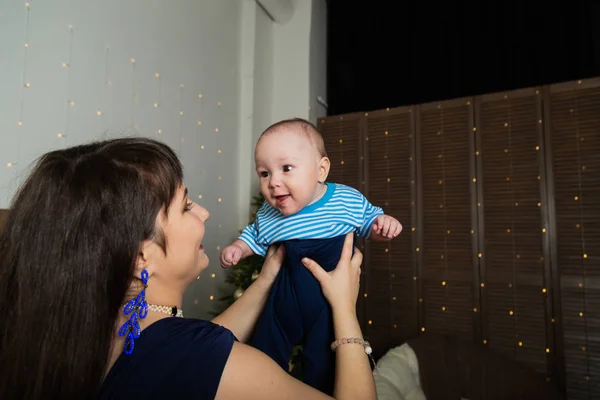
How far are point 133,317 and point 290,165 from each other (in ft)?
2.38

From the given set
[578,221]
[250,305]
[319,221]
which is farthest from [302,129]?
[578,221]

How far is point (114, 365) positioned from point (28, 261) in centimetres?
27

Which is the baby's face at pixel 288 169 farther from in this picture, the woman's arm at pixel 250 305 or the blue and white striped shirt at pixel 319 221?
the woman's arm at pixel 250 305

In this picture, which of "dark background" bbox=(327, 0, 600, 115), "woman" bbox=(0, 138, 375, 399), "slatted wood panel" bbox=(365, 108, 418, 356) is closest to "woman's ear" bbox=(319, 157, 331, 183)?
"woman" bbox=(0, 138, 375, 399)

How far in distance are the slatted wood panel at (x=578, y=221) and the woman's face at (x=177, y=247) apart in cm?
310

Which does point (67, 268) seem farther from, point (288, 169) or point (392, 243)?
point (392, 243)

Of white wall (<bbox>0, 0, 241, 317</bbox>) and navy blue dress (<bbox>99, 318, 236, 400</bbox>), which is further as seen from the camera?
white wall (<bbox>0, 0, 241, 317</bbox>)

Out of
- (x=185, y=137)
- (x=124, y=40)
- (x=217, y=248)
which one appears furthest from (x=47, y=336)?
(x=217, y=248)

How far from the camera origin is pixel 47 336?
737 mm

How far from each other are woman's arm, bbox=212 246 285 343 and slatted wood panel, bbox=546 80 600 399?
2.70m

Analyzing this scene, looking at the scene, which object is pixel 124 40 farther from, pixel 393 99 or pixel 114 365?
pixel 393 99

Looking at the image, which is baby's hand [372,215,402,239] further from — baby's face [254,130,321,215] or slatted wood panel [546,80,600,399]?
slatted wood panel [546,80,600,399]

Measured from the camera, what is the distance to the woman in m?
0.74

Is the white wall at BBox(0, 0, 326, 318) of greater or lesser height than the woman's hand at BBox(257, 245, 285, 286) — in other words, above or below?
above
